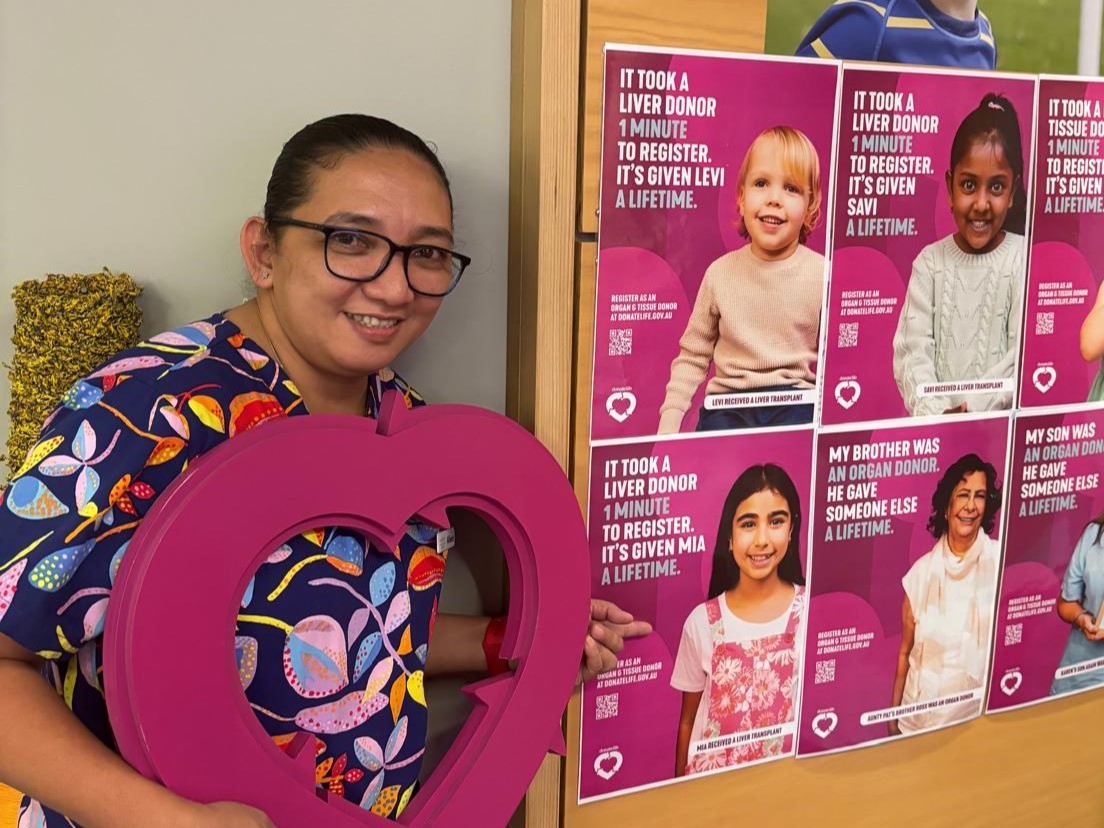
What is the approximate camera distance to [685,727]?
4.65 ft

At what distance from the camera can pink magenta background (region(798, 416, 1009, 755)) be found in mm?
1482

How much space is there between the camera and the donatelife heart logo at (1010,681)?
1.68 metres

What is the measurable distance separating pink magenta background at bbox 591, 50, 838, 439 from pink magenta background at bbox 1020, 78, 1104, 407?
45cm

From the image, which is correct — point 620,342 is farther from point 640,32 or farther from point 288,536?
point 288,536

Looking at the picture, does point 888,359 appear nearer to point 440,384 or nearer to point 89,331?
point 440,384

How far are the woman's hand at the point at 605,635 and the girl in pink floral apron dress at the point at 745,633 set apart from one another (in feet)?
0.37

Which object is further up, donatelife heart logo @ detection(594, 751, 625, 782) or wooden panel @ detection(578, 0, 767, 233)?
wooden panel @ detection(578, 0, 767, 233)

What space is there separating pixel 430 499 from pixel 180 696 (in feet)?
1.00

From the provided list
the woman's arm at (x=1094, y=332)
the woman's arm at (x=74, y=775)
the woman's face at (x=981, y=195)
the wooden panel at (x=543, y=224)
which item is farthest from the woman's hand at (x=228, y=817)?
the woman's arm at (x=1094, y=332)

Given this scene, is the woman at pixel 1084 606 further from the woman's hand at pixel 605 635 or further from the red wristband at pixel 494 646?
the red wristband at pixel 494 646

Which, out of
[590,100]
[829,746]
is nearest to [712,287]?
[590,100]

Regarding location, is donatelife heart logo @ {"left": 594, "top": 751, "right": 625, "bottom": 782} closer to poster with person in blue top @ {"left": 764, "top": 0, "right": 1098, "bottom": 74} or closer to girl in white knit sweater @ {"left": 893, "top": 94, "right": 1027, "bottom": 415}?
girl in white knit sweater @ {"left": 893, "top": 94, "right": 1027, "bottom": 415}

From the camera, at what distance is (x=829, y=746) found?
1.54 metres

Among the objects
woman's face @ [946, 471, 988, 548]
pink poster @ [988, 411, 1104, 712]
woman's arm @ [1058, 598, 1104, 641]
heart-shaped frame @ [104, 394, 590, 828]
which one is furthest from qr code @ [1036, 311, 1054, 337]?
heart-shaped frame @ [104, 394, 590, 828]
